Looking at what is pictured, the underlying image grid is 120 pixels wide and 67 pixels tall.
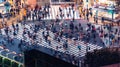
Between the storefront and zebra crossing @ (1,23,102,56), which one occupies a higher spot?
the storefront

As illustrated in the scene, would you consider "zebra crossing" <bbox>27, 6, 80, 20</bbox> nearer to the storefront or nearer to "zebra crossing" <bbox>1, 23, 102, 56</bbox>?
"zebra crossing" <bbox>1, 23, 102, 56</bbox>

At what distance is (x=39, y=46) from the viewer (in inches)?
254

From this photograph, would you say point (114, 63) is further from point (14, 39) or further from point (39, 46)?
point (14, 39)

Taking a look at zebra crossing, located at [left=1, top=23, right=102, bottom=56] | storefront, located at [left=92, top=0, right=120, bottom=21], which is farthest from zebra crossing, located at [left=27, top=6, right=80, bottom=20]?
storefront, located at [left=92, top=0, right=120, bottom=21]

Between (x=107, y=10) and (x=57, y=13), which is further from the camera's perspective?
(x=57, y=13)

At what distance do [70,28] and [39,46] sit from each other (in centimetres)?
87

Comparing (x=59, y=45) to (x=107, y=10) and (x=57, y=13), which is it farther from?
(x=107, y=10)

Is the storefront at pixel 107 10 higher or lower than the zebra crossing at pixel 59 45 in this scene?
higher

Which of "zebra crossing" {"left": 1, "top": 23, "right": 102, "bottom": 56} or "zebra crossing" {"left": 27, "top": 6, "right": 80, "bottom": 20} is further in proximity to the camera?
"zebra crossing" {"left": 27, "top": 6, "right": 80, "bottom": 20}

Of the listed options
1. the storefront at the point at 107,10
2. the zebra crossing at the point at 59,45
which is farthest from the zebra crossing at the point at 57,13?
the storefront at the point at 107,10

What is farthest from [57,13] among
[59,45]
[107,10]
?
[107,10]

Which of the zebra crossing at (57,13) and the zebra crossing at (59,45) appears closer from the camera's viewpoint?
the zebra crossing at (59,45)

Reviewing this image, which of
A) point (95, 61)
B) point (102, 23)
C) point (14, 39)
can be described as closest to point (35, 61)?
point (95, 61)

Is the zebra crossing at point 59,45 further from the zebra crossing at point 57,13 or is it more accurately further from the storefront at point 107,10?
the storefront at point 107,10
